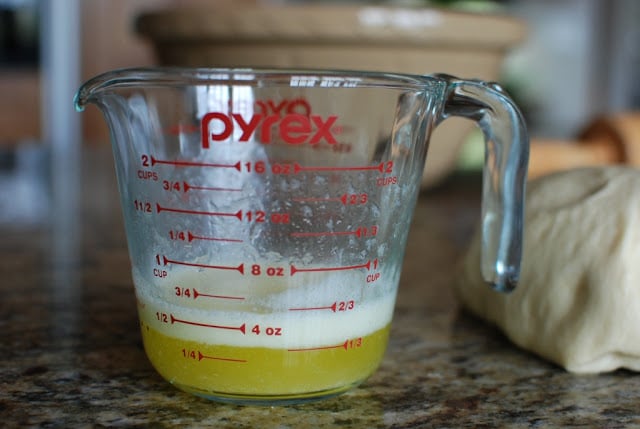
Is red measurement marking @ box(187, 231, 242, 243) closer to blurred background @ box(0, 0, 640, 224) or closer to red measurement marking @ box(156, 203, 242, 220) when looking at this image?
red measurement marking @ box(156, 203, 242, 220)

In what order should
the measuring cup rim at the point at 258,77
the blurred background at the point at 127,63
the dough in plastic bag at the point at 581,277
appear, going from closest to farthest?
1. the measuring cup rim at the point at 258,77
2. the dough in plastic bag at the point at 581,277
3. the blurred background at the point at 127,63

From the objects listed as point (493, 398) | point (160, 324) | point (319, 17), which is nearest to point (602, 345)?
point (493, 398)

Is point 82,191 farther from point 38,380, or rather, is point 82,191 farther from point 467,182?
point 38,380

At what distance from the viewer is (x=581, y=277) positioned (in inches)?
24.3

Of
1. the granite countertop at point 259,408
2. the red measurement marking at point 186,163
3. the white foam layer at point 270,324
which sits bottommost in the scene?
the granite countertop at point 259,408

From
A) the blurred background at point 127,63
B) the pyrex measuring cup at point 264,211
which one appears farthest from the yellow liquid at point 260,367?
the blurred background at point 127,63

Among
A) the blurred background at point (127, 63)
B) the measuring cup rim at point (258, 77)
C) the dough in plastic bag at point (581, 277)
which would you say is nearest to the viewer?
the measuring cup rim at point (258, 77)

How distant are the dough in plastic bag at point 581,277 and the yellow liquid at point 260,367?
183mm

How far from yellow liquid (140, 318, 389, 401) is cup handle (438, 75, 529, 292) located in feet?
0.42

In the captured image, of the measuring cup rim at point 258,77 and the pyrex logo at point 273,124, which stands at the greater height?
the measuring cup rim at point 258,77

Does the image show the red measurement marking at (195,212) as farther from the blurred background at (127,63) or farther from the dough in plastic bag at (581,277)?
the blurred background at (127,63)

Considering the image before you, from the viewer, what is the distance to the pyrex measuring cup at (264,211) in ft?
1.58

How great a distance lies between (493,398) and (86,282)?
1.75 feet

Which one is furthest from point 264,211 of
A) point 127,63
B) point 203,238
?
point 127,63
